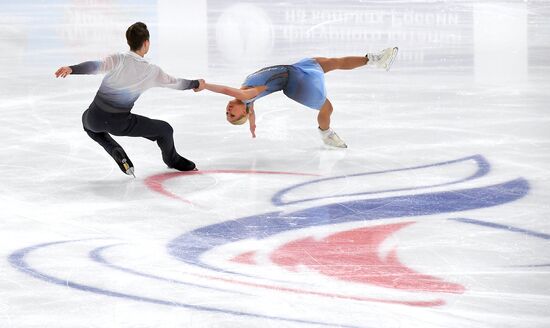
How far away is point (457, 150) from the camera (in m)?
7.20

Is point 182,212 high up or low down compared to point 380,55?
down

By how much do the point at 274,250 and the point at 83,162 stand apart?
238cm

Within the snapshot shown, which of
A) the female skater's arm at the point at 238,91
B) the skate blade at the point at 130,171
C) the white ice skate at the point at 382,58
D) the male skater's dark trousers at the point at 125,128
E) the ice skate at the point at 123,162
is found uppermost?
the white ice skate at the point at 382,58

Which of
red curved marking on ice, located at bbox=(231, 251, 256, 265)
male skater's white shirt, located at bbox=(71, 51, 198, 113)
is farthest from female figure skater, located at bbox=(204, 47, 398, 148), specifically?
red curved marking on ice, located at bbox=(231, 251, 256, 265)

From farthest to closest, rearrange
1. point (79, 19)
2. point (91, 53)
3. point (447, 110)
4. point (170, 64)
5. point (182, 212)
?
1. point (79, 19)
2. point (91, 53)
3. point (170, 64)
4. point (447, 110)
5. point (182, 212)

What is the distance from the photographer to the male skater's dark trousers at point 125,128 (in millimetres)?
6512

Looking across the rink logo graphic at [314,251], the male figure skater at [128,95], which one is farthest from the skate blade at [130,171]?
the rink logo graphic at [314,251]

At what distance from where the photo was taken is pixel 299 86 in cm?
719

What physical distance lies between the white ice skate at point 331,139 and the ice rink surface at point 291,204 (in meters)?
0.11

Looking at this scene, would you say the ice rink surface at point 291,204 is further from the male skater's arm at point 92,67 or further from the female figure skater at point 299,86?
the male skater's arm at point 92,67

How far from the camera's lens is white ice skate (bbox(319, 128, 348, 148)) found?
24.2ft

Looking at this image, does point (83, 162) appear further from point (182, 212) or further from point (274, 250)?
point (274, 250)

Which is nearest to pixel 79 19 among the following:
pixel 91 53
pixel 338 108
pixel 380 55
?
pixel 91 53

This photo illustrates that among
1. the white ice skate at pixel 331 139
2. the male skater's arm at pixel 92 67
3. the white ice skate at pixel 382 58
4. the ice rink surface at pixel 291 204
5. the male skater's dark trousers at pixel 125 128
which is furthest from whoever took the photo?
the white ice skate at pixel 382 58
